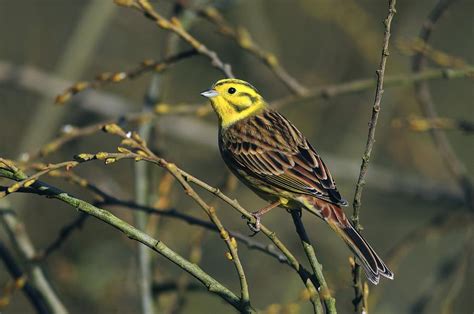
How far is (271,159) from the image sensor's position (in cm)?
446

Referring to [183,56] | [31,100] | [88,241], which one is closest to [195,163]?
[88,241]

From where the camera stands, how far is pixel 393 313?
550 cm

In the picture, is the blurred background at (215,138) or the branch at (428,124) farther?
the blurred background at (215,138)

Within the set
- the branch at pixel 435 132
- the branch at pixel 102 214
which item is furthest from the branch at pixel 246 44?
the branch at pixel 102 214

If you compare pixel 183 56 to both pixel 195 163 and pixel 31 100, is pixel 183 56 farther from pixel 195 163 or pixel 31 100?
pixel 31 100

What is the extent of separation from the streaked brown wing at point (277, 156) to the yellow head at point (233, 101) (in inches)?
2.4

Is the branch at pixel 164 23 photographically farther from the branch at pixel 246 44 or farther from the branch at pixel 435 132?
the branch at pixel 435 132

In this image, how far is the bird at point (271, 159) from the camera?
398 cm

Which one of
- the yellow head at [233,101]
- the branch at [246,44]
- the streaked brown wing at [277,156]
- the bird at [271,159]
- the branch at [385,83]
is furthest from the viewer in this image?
the yellow head at [233,101]

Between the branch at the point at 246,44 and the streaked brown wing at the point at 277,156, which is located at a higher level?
the branch at the point at 246,44

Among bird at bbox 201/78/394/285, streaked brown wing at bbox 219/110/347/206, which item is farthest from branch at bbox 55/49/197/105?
streaked brown wing at bbox 219/110/347/206

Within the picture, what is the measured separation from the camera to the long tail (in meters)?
3.48

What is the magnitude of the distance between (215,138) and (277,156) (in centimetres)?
174

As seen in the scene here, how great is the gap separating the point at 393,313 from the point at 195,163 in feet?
8.28
